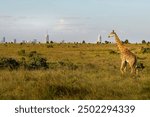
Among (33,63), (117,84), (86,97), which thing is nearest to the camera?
(86,97)

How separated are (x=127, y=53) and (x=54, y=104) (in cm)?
951

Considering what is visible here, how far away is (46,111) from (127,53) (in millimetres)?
10080

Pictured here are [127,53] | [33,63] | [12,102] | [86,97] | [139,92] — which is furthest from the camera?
[33,63]

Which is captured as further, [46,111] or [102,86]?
[102,86]

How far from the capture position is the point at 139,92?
539 inches

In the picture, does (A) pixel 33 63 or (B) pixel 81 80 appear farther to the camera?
(A) pixel 33 63

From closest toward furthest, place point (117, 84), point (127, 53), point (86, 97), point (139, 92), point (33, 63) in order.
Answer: point (86, 97) → point (139, 92) → point (117, 84) → point (127, 53) → point (33, 63)

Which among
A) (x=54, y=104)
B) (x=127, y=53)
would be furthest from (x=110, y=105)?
(x=127, y=53)

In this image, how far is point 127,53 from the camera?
19.8 meters

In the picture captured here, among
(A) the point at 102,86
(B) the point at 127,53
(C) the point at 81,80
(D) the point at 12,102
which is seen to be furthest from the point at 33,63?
(D) the point at 12,102

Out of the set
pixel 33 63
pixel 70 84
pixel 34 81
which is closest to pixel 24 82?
pixel 34 81

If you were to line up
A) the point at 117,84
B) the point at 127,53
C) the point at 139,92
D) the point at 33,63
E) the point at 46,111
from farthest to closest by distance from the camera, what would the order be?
1. the point at 33,63
2. the point at 127,53
3. the point at 117,84
4. the point at 139,92
5. the point at 46,111

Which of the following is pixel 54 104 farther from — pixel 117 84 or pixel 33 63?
pixel 33 63

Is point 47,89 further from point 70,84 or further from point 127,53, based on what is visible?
point 127,53
